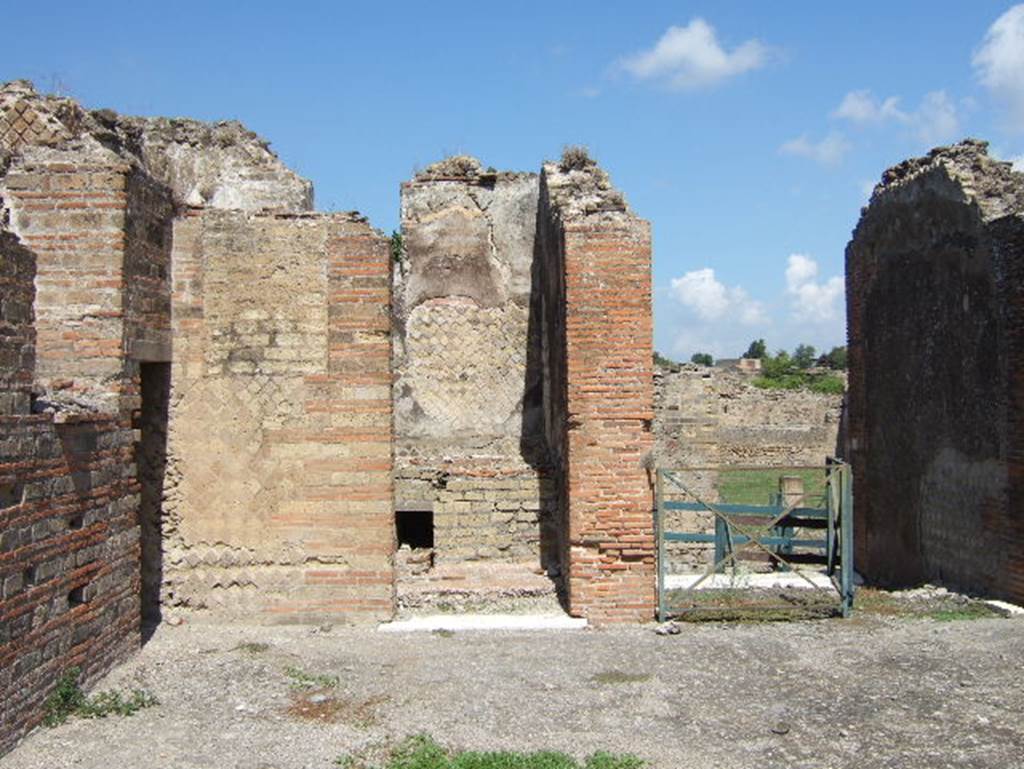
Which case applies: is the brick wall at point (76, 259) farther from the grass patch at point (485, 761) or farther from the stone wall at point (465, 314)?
the stone wall at point (465, 314)

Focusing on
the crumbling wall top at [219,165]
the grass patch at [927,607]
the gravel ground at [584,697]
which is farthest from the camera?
the crumbling wall top at [219,165]

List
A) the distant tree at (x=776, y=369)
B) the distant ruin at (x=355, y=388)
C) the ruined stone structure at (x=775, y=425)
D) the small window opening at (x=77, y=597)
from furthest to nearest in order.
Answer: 1. the distant tree at (x=776, y=369)
2. the ruined stone structure at (x=775, y=425)
3. the distant ruin at (x=355, y=388)
4. the small window opening at (x=77, y=597)

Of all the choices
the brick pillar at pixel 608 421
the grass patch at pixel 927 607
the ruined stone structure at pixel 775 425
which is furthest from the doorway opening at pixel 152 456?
the ruined stone structure at pixel 775 425

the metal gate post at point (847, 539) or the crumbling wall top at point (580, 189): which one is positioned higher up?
the crumbling wall top at point (580, 189)

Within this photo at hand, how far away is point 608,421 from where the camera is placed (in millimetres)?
8094

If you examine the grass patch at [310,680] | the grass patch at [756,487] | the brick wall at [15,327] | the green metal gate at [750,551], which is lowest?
the grass patch at [756,487]

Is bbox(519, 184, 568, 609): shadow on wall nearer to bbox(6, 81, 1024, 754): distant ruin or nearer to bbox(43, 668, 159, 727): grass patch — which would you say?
bbox(6, 81, 1024, 754): distant ruin

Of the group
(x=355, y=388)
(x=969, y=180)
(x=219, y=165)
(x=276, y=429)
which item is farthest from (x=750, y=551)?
(x=219, y=165)

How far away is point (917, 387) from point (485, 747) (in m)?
7.31

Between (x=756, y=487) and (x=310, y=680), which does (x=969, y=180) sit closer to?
(x=310, y=680)

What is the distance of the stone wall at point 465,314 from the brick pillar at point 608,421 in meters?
2.39

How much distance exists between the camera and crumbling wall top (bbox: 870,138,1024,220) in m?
9.45

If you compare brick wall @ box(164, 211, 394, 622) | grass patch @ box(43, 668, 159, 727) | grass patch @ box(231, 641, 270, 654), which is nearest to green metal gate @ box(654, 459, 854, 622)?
brick wall @ box(164, 211, 394, 622)

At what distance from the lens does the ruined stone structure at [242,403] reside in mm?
6488
